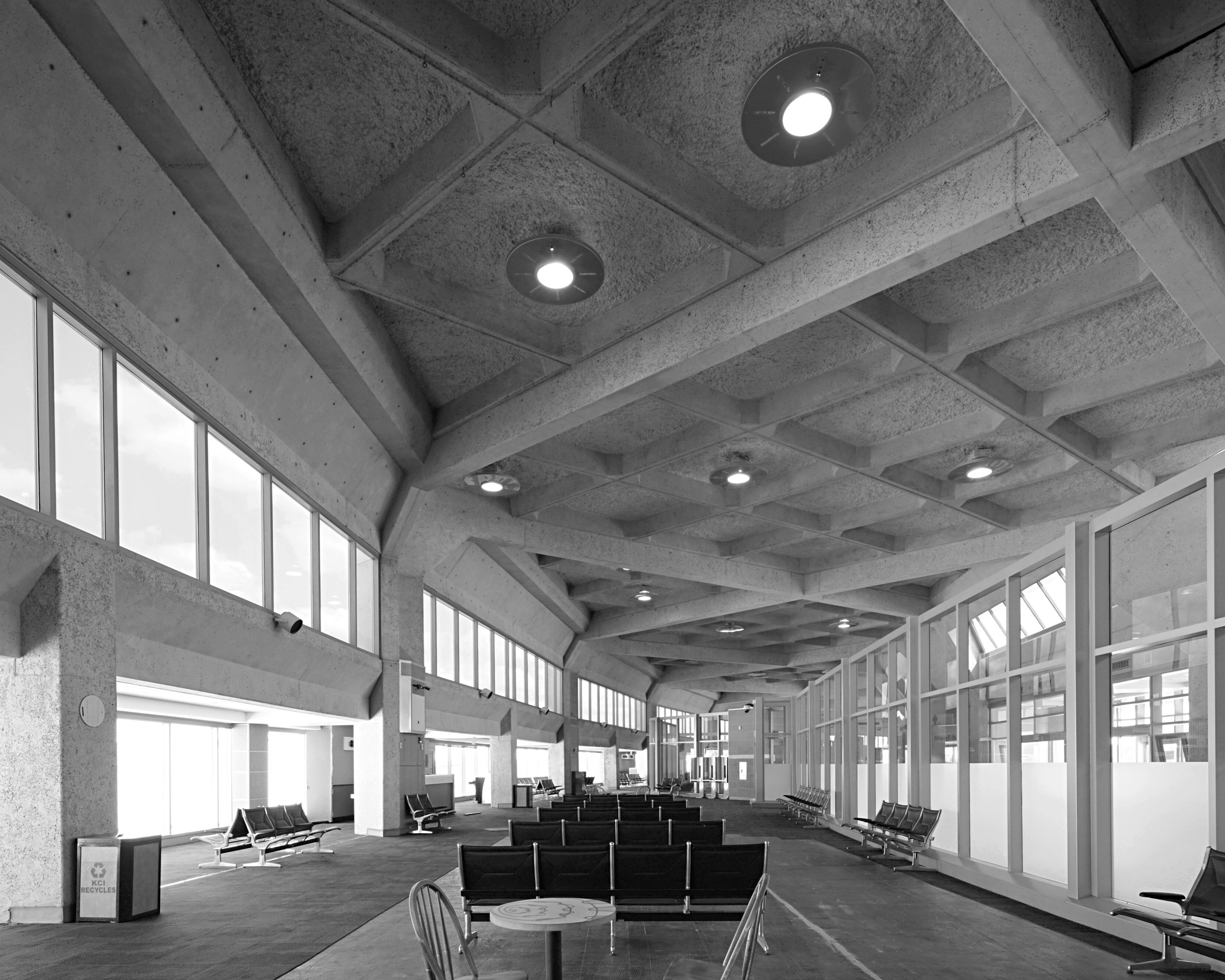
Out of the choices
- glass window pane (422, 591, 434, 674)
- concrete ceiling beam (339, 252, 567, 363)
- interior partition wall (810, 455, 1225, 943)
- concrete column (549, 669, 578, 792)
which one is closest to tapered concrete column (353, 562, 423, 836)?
glass window pane (422, 591, 434, 674)

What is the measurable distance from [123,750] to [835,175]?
48.7ft

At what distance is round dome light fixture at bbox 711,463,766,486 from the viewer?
16.5 m

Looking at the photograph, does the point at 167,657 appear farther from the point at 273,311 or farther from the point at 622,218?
the point at 622,218

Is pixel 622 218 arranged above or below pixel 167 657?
above

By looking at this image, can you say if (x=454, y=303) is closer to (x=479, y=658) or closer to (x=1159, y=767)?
(x=1159, y=767)

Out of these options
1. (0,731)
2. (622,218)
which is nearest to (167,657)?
(0,731)

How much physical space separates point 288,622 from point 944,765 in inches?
388

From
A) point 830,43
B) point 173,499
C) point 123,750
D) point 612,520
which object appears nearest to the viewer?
point 830,43

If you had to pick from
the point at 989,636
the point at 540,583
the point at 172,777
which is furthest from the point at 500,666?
the point at 989,636

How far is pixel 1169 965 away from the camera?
691 cm

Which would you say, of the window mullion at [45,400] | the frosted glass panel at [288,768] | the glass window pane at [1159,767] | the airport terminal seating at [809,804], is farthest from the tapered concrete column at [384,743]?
the glass window pane at [1159,767]

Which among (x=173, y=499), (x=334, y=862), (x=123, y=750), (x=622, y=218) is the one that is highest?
(x=622, y=218)

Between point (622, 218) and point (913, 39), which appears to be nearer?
point (913, 39)

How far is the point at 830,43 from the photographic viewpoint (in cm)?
742
